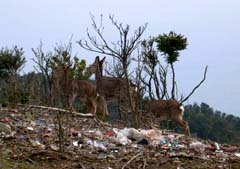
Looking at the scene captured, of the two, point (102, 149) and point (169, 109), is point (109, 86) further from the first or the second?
point (102, 149)

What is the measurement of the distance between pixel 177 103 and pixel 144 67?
6.71 ft

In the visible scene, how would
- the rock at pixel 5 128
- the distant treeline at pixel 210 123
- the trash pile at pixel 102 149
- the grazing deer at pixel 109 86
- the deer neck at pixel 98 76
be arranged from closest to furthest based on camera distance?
the trash pile at pixel 102 149
the rock at pixel 5 128
the grazing deer at pixel 109 86
the deer neck at pixel 98 76
the distant treeline at pixel 210 123

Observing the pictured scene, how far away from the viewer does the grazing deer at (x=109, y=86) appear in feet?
45.6

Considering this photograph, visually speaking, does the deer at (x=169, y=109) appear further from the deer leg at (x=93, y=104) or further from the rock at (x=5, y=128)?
the rock at (x=5, y=128)

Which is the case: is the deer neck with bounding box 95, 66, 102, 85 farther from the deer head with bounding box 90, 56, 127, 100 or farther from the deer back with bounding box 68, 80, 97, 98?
the deer back with bounding box 68, 80, 97, 98

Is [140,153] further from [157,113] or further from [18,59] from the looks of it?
[18,59]

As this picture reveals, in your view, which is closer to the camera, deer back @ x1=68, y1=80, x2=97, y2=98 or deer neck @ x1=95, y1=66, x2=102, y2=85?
deer back @ x1=68, y1=80, x2=97, y2=98

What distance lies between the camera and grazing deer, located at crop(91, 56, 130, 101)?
13906 mm

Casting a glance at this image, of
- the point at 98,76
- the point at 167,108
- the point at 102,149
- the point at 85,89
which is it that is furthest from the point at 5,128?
the point at 98,76

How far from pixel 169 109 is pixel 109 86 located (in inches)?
70.6

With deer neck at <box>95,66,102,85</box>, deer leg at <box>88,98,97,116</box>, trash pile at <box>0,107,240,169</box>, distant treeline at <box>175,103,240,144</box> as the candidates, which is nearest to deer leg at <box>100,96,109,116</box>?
deer leg at <box>88,98,97,116</box>

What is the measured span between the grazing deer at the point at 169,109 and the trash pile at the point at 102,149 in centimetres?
593

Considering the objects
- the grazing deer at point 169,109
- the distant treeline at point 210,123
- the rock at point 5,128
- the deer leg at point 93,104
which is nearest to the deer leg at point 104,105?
the deer leg at point 93,104

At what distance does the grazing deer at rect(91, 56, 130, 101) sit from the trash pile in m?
6.09
